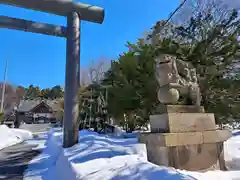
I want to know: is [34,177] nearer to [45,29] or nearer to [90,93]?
[45,29]

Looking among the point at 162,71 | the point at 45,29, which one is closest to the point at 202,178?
the point at 162,71

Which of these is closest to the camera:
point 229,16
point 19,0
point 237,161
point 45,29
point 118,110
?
point 237,161

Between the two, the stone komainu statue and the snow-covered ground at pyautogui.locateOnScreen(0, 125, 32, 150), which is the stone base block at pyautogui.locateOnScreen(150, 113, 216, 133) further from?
the snow-covered ground at pyautogui.locateOnScreen(0, 125, 32, 150)

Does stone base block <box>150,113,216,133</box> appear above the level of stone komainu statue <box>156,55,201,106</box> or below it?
below

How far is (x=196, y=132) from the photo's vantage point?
4520mm

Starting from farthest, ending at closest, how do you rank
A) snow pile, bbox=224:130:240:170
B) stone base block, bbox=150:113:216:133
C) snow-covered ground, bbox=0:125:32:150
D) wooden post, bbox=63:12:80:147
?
1. snow-covered ground, bbox=0:125:32:150
2. wooden post, bbox=63:12:80:147
3. snow pile, bbox=224:130:240:170
4. stone base block, bbox=150:113:216:133

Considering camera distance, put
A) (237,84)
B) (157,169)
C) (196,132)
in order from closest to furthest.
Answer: (157,169) → (196,132) → (237,84)

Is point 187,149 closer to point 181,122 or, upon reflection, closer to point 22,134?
point 181,122

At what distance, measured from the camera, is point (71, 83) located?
24.0ft

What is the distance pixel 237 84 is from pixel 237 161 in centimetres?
460

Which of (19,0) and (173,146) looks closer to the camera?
(173,146)

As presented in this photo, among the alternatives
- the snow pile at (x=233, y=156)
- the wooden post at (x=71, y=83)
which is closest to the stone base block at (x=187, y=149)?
the snow pile at (x=233, y=156)

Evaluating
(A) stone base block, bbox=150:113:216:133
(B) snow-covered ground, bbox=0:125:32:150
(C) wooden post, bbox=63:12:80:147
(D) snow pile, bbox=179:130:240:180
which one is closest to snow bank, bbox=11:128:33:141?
(B) snow-covered ground, bbox=0:125:32:150

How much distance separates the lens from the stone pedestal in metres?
4.25
